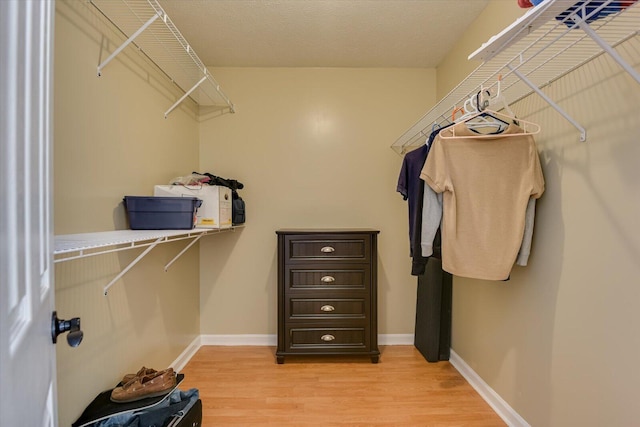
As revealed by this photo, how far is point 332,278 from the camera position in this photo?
2326 mm

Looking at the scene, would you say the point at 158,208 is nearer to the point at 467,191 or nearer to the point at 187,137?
the point at 187,137

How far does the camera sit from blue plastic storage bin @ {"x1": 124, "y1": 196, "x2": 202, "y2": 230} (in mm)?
1602

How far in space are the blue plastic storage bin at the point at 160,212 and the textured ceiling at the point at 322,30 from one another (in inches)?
48.2

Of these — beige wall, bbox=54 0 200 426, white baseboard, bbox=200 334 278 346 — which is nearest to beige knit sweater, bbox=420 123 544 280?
beige wall, bbox=54 0 200 426

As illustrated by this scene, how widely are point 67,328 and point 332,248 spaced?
1820 mm

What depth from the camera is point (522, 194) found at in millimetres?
1407

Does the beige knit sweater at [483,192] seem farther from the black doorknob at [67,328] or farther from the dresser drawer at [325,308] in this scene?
the black doorknob at [67,328]

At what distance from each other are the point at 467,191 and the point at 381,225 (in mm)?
1245

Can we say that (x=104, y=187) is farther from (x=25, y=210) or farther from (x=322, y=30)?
(x=322, y=30)

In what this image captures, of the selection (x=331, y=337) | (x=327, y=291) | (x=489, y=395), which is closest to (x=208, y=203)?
(x=327, y=291)

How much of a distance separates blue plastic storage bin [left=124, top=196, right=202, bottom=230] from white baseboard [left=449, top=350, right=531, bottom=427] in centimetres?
195

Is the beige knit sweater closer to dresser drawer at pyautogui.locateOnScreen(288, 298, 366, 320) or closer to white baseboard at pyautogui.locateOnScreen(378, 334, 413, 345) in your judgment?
dresser drawer at pyautogui.locateOnScreen(288, 298, 366, 320)

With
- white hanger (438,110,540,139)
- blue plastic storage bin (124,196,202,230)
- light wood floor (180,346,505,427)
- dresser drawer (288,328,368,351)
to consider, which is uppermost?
white hanger (438,110,540,139)

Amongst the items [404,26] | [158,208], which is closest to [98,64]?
[158,208]
